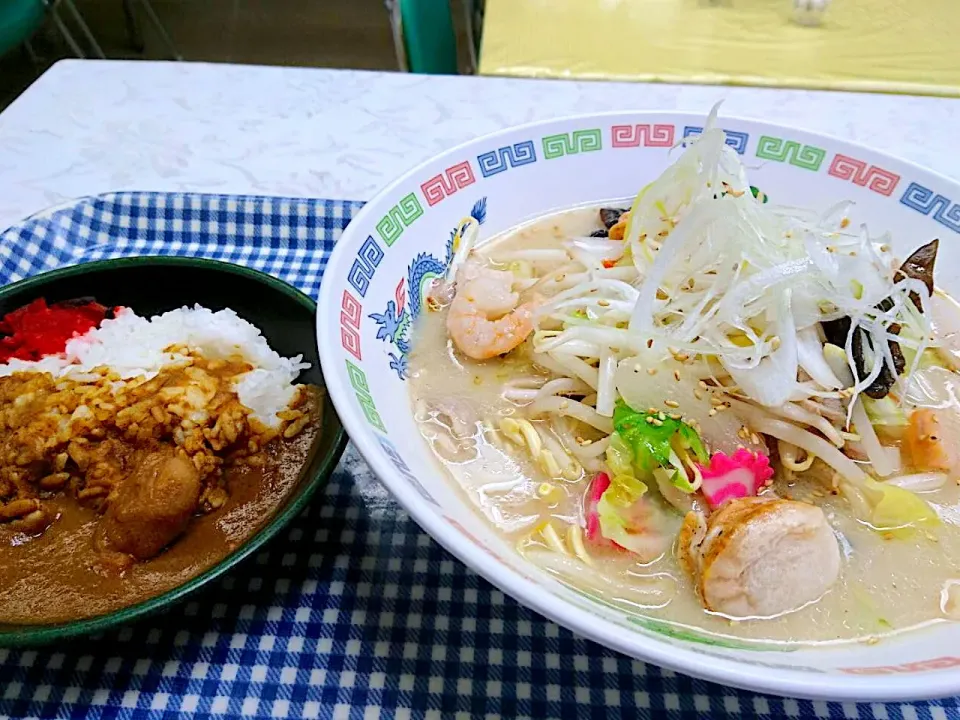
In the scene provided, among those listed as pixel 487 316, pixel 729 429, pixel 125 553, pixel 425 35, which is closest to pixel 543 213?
pixel 487 316

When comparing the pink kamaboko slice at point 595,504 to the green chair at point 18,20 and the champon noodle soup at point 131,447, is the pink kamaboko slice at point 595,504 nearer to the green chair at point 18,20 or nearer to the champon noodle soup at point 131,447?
the champon noodle soup at point 131,447

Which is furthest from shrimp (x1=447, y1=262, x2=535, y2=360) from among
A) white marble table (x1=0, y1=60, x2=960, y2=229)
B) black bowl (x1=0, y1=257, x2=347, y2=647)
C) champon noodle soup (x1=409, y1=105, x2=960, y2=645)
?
white marble table (x1=0, y1=60, x2=960, y2=229)

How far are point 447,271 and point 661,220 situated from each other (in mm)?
379

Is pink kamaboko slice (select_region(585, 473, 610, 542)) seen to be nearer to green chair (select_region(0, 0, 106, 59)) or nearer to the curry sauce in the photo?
the curry sauce

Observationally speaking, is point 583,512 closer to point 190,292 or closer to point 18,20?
point 190,292

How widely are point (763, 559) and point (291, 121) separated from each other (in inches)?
70.5

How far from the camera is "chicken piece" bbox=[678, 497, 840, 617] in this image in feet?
2.73

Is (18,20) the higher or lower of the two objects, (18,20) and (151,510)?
the lower

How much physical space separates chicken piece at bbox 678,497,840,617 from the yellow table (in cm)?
184

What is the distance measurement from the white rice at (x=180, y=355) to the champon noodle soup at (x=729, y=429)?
249 mm

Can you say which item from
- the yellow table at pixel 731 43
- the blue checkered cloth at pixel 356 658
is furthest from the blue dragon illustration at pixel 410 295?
the yellow table at pixel 731 43

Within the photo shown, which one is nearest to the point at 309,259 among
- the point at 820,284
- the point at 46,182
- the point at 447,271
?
the point at 447,271

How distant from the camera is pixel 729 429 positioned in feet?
3.35

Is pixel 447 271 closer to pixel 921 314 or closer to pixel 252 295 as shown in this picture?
pixel 252 295
